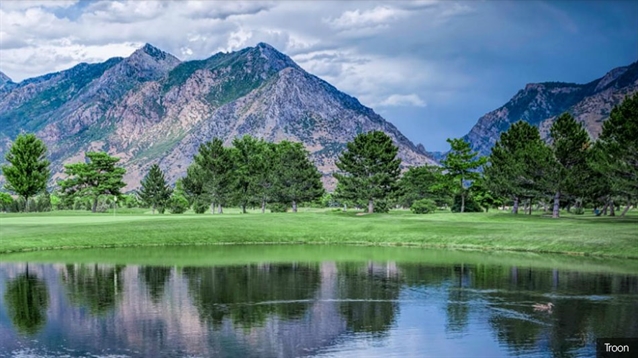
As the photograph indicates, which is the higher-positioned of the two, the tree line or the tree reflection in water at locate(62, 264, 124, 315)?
the tree line

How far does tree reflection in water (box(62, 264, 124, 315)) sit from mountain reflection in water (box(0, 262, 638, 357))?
0.09 meters

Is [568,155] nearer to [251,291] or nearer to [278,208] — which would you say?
[278,208]

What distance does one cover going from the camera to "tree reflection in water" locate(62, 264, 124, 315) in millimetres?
31102

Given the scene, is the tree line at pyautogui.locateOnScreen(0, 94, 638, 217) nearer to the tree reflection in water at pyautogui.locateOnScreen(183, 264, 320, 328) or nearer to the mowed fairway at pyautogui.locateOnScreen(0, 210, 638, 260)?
the mowed fairway at pyautogui.locateOnScreen(0, 210, 638, 260)

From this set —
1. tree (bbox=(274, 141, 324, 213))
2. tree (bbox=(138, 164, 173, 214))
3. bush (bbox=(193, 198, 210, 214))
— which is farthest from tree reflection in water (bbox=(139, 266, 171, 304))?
tree (bbox=(138, 164, 173, 214))

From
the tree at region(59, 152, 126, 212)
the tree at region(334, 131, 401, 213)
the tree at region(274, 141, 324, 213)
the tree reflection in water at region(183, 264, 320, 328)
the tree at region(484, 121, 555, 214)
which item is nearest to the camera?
the tree reflection in water at region(183, 264, 320, 328)

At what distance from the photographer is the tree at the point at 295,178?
11669 cm

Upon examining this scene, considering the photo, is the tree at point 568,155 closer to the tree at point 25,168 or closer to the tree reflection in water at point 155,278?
the tree reflection in water at point 155,278

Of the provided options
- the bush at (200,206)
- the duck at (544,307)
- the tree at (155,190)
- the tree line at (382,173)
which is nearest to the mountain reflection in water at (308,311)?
the duck at (544,307)

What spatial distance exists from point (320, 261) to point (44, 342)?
26.1m

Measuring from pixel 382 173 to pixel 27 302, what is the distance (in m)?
76.8

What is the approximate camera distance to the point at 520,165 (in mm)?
87062

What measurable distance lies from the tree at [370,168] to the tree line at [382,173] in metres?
0.16

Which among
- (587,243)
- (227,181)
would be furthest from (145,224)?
(227,181)
